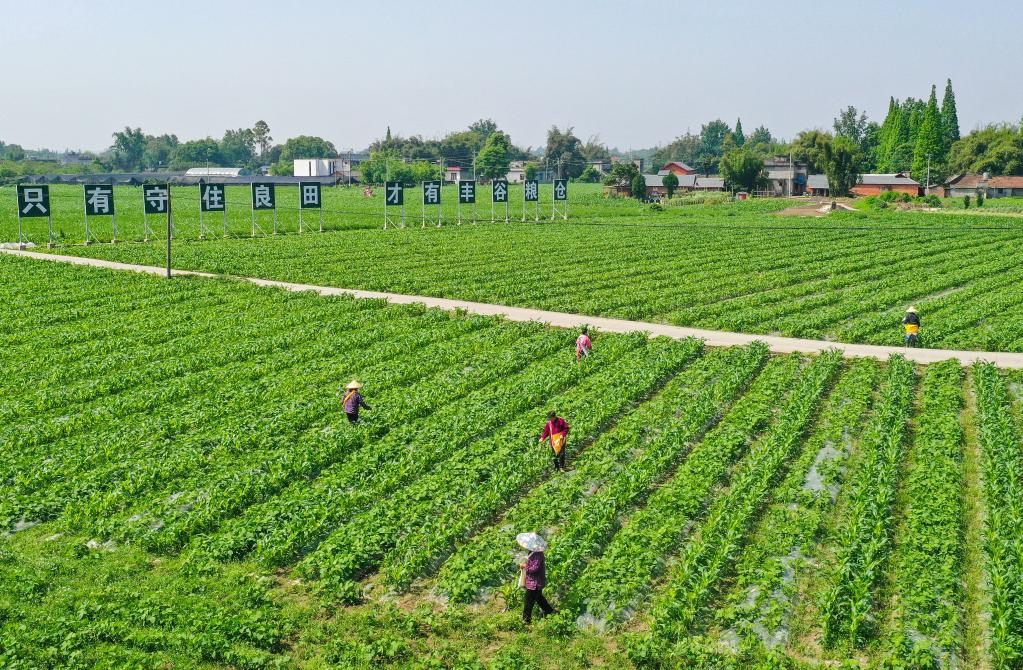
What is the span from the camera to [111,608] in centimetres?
1285

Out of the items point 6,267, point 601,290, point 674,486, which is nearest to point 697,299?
point 601,290

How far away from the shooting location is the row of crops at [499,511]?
40.7 ft

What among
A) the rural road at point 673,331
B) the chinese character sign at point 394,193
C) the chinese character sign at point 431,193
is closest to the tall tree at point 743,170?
the chinese character sign at point 431,193

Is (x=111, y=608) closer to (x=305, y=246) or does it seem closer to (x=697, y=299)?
(x=697, y=299)

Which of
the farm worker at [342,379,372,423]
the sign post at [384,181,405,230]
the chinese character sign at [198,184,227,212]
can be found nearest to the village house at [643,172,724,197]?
the sign post at [384,181,405,230]

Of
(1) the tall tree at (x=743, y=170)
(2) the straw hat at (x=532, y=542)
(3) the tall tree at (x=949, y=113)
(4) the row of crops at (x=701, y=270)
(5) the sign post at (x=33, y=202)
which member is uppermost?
(3) the tall tree at (x=949, y=113)

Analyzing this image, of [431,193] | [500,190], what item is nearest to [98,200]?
[431,193]

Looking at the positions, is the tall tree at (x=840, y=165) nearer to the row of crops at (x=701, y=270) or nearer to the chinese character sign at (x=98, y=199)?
the row of crops at (x=701, y=270)

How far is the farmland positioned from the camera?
3431cm

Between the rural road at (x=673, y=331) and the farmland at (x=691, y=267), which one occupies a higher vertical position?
the farmland at (x=691, y=267)

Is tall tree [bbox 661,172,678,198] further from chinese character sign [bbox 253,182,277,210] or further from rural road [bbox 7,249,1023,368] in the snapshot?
rural road [bbox 7,249,1023,368]

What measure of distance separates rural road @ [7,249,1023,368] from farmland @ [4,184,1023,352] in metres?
0.78

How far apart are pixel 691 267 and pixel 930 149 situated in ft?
338

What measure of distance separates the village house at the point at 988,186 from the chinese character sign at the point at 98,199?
356ft
